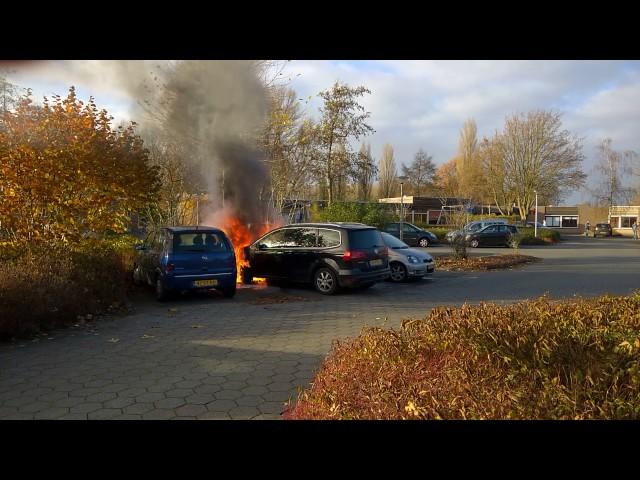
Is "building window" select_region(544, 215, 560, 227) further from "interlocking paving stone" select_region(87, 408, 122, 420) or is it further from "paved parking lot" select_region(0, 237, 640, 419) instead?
"interlocking paving stone" select_region(87, 408, 122, 420)

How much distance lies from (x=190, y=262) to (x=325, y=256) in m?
2.85

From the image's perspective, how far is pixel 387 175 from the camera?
50312 millimetres

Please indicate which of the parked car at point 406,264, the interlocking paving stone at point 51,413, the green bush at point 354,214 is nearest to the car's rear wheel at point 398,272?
the parked car at point 406,264

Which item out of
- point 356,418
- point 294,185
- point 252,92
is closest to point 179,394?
point 356,418

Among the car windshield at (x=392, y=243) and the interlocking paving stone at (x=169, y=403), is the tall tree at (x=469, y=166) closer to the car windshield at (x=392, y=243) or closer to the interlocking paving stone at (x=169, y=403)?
the car windshield at (x=392, y=243)

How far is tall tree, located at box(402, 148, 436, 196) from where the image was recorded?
181 feet

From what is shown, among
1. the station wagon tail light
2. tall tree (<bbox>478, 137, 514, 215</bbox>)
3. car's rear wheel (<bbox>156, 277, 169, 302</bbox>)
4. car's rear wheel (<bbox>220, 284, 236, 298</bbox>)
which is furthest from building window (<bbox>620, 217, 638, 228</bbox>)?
car's rear wheel (<bbox>156, 277, 169, 302</bbox>)

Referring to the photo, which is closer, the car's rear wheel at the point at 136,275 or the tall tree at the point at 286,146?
the car's rear wheel at the point at 136,275

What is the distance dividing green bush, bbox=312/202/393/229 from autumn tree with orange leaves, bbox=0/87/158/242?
26.0ft

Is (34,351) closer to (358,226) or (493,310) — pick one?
(493,310)

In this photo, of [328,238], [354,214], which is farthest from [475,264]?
[328,238]

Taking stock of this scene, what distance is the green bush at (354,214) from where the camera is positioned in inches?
651

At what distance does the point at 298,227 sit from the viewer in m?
10.6

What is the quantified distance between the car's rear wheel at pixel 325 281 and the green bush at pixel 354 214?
6.41 m
